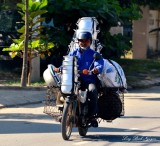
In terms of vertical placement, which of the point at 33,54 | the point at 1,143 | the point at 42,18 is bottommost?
the point at 1,143

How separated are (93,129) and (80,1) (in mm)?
7854

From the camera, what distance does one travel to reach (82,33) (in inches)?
338

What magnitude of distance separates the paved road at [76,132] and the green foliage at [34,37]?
10.5 ft

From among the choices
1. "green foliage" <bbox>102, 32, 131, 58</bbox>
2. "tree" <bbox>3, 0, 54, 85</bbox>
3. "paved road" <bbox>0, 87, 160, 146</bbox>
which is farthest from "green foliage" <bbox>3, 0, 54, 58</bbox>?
"paved road" <bbox>0, 87, 160, 146</bbox>

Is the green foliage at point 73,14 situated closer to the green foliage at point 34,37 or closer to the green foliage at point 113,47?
the green foliage at point 113,47

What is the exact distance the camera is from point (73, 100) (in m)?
8.16

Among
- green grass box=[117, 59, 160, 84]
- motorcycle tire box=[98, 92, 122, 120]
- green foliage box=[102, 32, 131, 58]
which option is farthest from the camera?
green grass box=[117, 59, 160, 84]

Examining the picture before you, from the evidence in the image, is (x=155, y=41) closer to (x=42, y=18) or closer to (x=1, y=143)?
(x=42, y=18)

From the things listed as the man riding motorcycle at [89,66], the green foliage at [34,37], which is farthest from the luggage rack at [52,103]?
the green foliage at [34,37]

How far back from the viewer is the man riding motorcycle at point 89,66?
8289 millimetres

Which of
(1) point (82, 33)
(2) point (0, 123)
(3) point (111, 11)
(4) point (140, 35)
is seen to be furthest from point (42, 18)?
(4) point (140, 35)

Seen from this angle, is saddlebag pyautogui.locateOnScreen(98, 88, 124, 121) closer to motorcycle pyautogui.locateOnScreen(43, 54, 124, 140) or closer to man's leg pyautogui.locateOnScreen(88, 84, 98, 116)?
motorcycle pyautogui.locateOnScreen(43, 54, 124, 140)

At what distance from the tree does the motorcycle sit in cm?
677

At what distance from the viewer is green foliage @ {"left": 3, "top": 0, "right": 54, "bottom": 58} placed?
49.9ft
